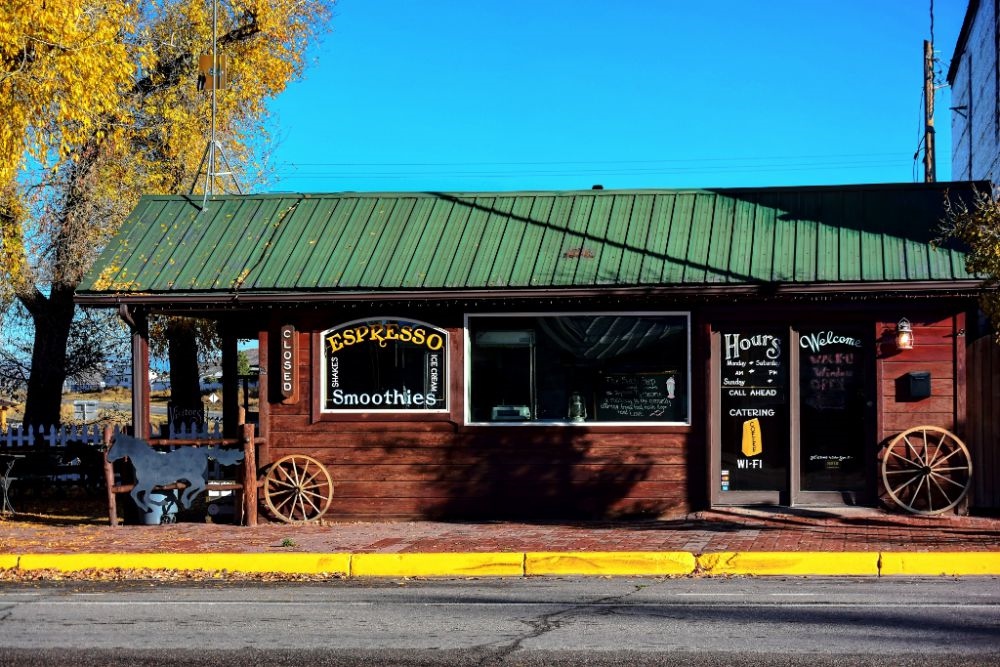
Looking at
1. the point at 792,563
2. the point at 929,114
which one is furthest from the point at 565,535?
the point at 929,114

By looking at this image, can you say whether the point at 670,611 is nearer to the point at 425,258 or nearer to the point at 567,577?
the point at 567,577

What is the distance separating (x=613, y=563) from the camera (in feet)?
33.8

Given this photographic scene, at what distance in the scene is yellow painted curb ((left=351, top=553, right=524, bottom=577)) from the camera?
10336 millimetres

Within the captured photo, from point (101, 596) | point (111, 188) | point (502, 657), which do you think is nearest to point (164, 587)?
point (101, 596)

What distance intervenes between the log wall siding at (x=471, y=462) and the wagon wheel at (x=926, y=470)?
2.20 metres

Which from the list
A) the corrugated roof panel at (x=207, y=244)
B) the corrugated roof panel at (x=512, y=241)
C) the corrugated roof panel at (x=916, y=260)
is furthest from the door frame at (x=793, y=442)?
the corrugated roof panel at (x=207, y=244)

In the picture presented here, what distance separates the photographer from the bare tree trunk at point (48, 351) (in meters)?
20.5

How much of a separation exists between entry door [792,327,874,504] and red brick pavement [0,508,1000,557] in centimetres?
35

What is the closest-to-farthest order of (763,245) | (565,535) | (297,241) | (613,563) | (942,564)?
1. (942,564)
2. (613,563)
3. (565,535)
4. (763,245)
5. (297,241)

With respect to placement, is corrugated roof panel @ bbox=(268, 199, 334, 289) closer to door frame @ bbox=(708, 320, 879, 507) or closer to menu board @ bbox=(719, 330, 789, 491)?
door frame @ bbox=(708, 320, 879, 507)

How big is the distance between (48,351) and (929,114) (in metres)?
18.3

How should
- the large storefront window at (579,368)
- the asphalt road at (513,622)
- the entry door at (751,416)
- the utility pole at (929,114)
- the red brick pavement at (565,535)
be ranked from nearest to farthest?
1. the asphalt road at (513,622)
2. the red brick pavement at (565,535)
3. the entry door at (751,416)
4. the large storefront window at (579,368)
5. the utility pole at (929,114)

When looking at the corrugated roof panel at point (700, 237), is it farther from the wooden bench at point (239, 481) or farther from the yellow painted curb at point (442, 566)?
the wooden bench at point (239, 481)

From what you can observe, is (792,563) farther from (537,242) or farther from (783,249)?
(537,242)
